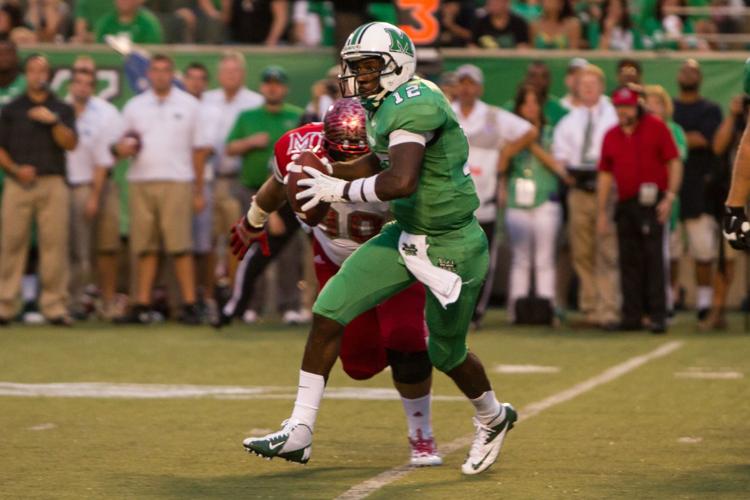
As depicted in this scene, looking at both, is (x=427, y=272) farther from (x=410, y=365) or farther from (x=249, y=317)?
(x=249, y=317)

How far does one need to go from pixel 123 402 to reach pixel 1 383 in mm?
1197

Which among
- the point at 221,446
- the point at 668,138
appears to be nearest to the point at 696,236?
the point at 668,138

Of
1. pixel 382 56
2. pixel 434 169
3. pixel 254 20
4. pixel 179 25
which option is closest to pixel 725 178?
pixel 254 20

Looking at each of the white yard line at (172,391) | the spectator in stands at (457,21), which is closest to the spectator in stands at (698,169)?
the spectator in stands at (457,21)

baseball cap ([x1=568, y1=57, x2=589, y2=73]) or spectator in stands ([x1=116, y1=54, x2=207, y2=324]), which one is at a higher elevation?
baseball cap ([x1=568, y1=57, x2=589, y2=73])

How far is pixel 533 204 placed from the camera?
13711 mm

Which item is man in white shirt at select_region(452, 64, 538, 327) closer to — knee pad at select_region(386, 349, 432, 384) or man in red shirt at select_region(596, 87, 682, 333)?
man in red shirt at select_region(596, 87, 682, 333)

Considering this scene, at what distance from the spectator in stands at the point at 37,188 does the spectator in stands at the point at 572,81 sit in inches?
167

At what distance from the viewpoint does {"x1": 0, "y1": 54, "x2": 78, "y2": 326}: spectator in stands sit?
13234 mm

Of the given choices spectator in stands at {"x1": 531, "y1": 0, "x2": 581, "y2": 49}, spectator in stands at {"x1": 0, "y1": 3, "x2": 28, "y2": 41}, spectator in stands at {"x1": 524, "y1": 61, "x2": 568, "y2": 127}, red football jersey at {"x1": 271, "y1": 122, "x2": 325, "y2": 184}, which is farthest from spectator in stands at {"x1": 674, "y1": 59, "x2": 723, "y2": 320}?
red football jersey at {"x1": 271, "y1": 122, "x2": 325, "y2": 184}

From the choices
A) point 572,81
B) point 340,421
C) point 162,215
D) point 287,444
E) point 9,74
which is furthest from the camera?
point 572,81

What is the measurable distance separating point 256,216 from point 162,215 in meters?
6.44

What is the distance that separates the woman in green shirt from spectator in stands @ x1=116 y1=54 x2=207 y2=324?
102 inches

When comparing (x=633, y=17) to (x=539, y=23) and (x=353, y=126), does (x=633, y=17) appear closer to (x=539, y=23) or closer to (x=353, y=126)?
(x=539, y=23)
